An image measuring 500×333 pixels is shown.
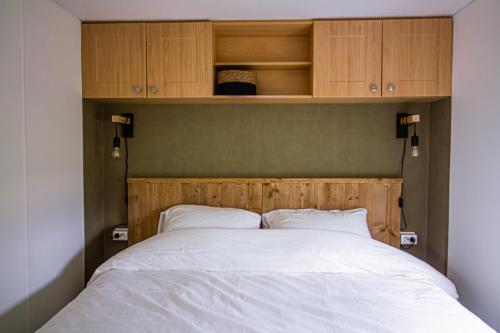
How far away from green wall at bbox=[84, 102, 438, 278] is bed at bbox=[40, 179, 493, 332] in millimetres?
206

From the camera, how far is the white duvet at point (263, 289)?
114cm

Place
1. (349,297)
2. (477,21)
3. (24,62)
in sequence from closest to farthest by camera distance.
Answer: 1. (349,297)
2. (24,62)
3. (477,21)

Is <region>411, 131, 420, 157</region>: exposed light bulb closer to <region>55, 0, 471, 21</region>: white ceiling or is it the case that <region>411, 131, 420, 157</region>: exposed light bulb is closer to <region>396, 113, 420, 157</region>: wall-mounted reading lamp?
<region>396, 113, 420, 157</region>: wall-mounted reading lamp

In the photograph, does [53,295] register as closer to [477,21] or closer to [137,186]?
[137,186]

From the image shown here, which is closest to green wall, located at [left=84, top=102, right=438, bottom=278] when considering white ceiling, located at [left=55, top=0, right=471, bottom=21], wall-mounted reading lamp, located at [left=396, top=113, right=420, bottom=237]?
wall-mounted reading lamp, located at [left=396, top=113, right=420, bottom=237]

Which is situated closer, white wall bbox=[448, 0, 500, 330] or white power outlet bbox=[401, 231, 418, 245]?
white wall bbox=[448, 0, 500, 330]

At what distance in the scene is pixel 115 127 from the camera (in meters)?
2.35

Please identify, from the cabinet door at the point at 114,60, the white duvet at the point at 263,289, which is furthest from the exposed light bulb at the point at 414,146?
the cabinet door at the point at 114,60

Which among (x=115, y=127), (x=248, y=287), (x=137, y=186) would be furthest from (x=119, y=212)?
(x=248, y=287)

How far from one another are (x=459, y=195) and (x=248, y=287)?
1.44 m

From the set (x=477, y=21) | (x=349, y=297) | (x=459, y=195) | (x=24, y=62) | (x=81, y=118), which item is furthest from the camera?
(x=81, y=118)

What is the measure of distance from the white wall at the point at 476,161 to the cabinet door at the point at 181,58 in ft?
5.09

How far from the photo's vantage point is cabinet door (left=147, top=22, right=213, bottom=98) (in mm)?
2041

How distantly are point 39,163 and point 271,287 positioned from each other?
140 cm
